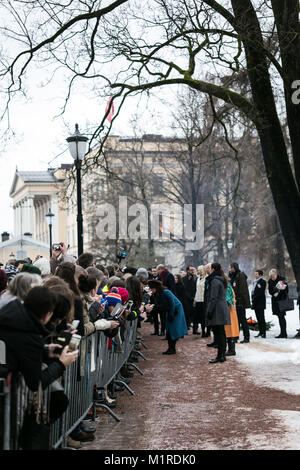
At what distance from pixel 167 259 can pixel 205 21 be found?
150 feet

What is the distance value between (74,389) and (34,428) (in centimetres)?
210

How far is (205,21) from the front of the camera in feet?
52.2

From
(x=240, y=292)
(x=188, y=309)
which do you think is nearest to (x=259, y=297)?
(x=240, y=292)

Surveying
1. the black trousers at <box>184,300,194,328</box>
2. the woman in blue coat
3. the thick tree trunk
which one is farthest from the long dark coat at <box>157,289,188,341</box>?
the black trousers at <box>184,300,194,328</box>

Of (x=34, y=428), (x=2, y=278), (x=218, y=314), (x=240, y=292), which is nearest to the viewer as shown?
(x=34, y=428)

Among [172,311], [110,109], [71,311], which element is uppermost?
[110,109]

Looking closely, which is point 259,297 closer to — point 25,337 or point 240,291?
point 240,291

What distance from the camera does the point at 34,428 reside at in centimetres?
563

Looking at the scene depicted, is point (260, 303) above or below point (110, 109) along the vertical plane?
below

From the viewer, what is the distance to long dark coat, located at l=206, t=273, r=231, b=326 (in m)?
15.8

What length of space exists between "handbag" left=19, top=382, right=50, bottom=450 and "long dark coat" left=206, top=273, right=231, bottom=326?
402 inches

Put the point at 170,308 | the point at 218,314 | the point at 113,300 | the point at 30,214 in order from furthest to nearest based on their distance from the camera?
1. the point at 30,214
2. the point at 170,308
3. the point at 218,314
4. the point at 113,300

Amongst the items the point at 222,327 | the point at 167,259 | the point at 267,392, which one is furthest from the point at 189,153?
the point at 267,392
